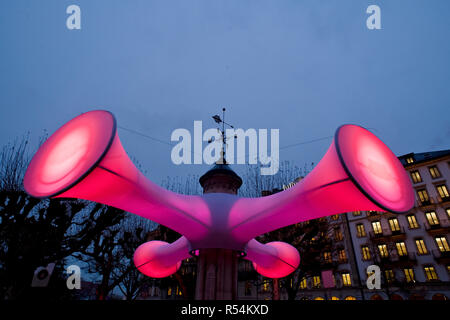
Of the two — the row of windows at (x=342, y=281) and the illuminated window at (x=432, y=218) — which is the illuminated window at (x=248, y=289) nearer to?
the row of windows at (x=342, y=281)

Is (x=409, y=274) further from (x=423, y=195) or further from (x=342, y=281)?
(x=423, y=195)

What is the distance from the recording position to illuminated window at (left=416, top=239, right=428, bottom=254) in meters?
25.9

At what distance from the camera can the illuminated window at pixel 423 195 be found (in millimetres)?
28462

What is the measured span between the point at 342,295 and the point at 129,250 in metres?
23.1

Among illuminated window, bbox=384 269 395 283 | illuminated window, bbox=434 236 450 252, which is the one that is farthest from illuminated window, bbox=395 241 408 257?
illuminated window, bbox=434 236 450 252

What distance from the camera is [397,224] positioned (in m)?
28.3

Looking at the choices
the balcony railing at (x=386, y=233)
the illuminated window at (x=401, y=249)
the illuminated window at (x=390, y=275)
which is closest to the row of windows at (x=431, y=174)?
the balcony railing at (x=386, y=233)

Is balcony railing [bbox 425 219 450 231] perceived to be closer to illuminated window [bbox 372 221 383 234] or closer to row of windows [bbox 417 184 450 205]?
row of windows [bbox 417 184 450 205]

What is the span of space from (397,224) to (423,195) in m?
4.60

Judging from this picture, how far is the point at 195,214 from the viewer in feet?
13.5

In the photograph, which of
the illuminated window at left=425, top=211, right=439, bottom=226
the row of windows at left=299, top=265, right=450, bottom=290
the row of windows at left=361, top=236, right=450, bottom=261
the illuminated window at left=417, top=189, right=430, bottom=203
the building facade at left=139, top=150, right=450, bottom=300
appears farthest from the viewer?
the illuminated window at left=417, top=189, right=430, bottom=203

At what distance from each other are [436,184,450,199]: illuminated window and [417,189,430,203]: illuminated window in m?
1.14

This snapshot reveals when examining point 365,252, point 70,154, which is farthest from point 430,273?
point 70,154
